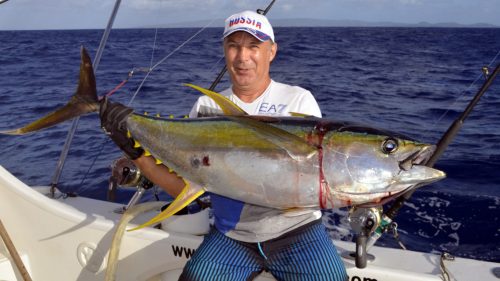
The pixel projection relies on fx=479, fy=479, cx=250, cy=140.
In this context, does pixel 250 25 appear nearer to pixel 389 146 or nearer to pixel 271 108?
pixel 271 108

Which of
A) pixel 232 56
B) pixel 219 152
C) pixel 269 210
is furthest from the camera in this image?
pixel 232 56

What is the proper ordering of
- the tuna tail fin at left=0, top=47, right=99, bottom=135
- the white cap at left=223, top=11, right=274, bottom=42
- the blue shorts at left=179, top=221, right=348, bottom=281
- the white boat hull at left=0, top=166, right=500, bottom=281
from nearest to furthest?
the tuna tail fin at left=0, top=47, right=99, bottom=135 → the blue shorts at left=179, top=221, right=348, bottom=281 → the white cap at left=223, top=11, right=274, bottom=42 → the white boat hull at left=0, top=166, right=500, bottom=281

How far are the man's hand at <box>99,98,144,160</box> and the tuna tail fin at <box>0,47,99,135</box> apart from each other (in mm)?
65

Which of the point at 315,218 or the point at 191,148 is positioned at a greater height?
the point at 191,148

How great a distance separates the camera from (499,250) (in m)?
4.42

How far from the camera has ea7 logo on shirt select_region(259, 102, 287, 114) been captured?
8.30ft

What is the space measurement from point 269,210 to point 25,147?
6.95 metres

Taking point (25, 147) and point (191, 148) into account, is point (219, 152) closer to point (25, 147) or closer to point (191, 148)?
point (191, 148)

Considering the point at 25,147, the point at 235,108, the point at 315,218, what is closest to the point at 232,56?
the point at 235,108

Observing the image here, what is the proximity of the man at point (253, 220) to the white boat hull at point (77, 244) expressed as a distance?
0.29m

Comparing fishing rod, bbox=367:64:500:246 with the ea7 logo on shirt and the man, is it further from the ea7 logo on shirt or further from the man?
the ea7 logo on shirt

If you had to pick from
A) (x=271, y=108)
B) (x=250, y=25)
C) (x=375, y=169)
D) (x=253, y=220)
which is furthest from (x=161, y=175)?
(x=375, y=169)

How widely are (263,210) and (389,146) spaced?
33.3 inches

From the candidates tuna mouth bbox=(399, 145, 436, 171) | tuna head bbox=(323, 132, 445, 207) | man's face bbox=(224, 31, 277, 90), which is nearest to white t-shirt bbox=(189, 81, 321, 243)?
man's face bbox=(224, 31, 277, 90)
